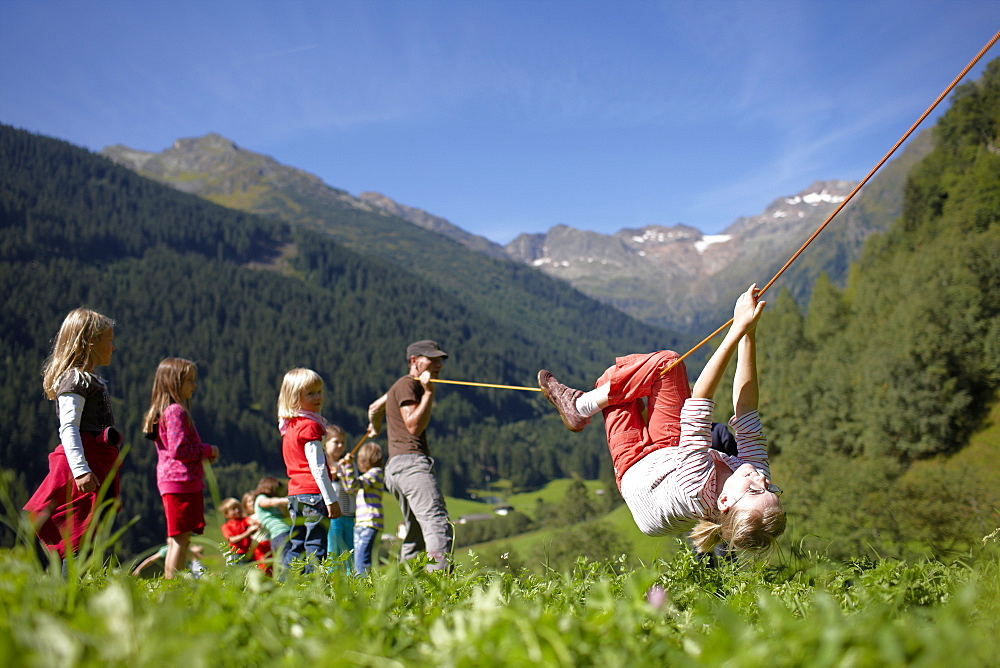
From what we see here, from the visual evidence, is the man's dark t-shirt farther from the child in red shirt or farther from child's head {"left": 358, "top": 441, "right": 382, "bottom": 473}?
the child in red shirt

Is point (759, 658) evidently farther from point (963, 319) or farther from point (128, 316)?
point (128, 316)

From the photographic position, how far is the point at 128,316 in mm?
158875

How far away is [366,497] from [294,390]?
1.76m

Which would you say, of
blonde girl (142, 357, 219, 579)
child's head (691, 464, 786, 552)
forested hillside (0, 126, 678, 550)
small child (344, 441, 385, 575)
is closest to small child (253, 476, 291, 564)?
small child (344, 441, 385, 575)

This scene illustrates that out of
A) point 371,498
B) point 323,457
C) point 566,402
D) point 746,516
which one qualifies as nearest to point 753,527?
point 746,516

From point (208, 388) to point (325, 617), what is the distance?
6193 inches

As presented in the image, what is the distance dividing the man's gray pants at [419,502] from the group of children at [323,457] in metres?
0.61

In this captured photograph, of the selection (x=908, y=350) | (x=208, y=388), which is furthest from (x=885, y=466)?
(x=208, y=388)

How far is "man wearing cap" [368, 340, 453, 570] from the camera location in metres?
5.98

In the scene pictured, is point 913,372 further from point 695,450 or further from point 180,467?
point 180,467

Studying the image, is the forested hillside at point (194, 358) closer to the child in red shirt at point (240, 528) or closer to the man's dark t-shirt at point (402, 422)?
the child in red shirt at point (240, 528)

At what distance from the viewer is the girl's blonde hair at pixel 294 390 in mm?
6117

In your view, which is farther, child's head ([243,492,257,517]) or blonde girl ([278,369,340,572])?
child's head ([243,492,257,517])

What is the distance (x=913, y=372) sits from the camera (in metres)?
45.4
